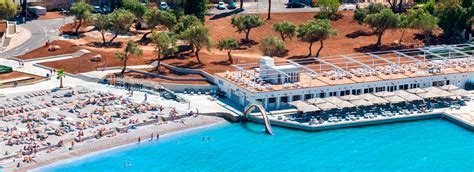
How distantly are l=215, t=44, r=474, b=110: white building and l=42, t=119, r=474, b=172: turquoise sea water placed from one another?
8391mm

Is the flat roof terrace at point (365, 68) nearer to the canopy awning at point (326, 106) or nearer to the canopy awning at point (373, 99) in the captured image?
the canopy awning at point (373, 99)

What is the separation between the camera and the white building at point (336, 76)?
12531 cm

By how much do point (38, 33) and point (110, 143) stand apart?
61935 millimetres

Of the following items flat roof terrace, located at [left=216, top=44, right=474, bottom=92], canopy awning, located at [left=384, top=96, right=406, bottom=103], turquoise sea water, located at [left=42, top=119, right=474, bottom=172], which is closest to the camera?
turquoise sea water, located at [left=42, top=119, right=474, bottom=172]

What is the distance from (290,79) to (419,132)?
849 inches

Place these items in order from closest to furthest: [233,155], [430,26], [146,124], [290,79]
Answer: [233,155] < [146,124] < [290,79] < [430,26]

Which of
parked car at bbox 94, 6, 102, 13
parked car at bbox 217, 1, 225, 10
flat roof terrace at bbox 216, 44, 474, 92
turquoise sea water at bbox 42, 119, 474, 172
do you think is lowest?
turquoise sea water at bbox 42, 119, 474, 172

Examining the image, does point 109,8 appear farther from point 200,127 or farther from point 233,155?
point 233,155

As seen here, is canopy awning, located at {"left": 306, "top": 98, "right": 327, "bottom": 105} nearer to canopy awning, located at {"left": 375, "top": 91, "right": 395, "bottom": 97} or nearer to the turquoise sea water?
the turquoise sea water

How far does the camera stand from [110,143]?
109938mm

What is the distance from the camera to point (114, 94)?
129 m

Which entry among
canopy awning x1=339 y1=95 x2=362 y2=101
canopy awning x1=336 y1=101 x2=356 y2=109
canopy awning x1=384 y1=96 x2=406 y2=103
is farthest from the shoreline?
canopy awning x1=384 y1=96 x2=406 y2=103

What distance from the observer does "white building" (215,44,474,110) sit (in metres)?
125

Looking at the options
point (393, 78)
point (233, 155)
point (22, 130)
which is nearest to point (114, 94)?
point (22, 130)
